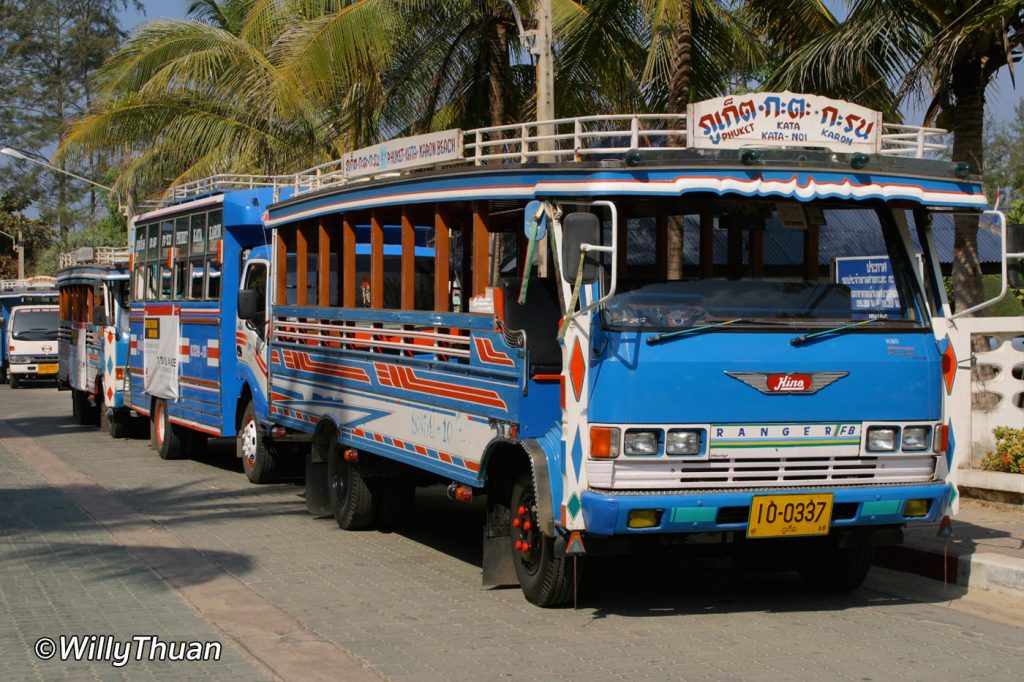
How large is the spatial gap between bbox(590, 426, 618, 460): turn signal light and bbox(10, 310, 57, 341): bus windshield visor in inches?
1312

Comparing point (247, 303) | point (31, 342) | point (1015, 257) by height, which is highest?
point (1015, 257)

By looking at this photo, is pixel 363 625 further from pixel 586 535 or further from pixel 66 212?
pixel 66 212

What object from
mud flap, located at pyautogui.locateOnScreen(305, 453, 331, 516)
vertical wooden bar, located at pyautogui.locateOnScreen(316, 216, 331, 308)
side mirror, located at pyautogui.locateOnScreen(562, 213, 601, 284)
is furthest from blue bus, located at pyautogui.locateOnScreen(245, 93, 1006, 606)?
mud flap, located at pyautogui.locateOnScreen(305, 453, 331, 516)

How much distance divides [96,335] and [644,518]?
1574cm

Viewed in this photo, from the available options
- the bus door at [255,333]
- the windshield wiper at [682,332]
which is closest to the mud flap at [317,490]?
the bus door at [255,333]

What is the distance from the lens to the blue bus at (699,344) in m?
7.54

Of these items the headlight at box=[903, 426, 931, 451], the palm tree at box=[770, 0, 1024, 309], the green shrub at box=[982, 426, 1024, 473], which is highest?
the palm tree at box=[770, 0, 1024, 309]

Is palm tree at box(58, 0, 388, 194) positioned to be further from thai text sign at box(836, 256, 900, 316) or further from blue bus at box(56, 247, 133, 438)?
thai text sign at box(836, 256, 900, 316)

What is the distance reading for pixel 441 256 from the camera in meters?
A: 9.52

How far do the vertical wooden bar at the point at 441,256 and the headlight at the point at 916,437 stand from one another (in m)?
3.21

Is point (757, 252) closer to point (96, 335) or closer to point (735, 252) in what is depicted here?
point (735, 252)

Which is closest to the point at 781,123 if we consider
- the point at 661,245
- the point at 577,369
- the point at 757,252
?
the point at 757,252

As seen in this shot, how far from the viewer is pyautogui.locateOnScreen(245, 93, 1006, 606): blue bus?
7.54 metres

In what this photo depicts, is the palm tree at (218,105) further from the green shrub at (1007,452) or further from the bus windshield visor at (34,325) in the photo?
the green shrub at (1007,452)
